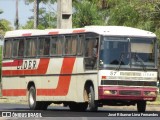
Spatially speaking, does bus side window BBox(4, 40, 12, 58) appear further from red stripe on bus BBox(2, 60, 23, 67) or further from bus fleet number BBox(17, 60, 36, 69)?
bus fleet number BBox(17, 60, 36, 69)

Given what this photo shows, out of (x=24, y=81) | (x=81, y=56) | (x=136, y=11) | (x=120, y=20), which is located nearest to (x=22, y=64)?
(x=24, y=81)

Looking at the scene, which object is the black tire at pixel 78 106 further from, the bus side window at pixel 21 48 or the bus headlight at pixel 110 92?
the bus side window at pixel 21 48

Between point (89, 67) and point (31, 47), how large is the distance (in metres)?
4.56

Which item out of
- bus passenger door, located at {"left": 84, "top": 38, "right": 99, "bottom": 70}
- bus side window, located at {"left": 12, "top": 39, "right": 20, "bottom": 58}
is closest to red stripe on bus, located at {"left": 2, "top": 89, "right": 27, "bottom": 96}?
bus side window, located at {"left": 12, "top": 39, "right": 20, "bottom": 58}

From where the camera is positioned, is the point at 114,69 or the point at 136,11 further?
the point at 136,11

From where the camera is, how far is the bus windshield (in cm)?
2919

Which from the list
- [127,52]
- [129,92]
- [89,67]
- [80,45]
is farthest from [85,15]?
[129,92]

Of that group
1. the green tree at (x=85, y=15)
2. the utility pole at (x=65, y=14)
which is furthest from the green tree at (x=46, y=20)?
the utility pole at (x=65, y=14)

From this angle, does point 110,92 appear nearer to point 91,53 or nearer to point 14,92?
point 91,53

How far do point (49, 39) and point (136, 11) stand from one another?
12.6 metres

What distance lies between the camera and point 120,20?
48469mm

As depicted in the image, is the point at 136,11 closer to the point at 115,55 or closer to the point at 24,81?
the point at 24,81

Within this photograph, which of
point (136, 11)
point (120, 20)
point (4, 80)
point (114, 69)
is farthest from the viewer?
point (120, 20)

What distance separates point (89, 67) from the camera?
97.9ft
